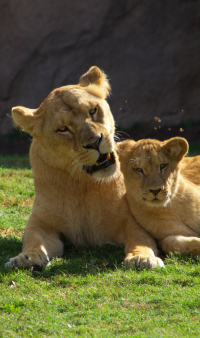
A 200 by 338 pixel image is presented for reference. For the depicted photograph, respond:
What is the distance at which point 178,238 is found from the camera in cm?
385

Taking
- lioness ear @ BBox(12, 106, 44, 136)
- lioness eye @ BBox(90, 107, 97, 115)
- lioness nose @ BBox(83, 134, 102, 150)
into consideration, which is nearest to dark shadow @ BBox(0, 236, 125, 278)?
lioness nose @ BBox(83, 134, 102, 150)

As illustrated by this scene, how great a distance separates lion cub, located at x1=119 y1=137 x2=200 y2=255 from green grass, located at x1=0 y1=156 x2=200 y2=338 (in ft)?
1.04

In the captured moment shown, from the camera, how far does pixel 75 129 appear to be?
12.6ft

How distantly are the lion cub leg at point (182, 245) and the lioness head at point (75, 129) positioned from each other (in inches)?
30.8

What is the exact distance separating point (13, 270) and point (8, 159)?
5719 millimetres

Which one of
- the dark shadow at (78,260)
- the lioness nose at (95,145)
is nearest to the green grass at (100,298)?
the dark shadow at (78,260)

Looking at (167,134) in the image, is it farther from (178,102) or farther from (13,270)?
(13,270)

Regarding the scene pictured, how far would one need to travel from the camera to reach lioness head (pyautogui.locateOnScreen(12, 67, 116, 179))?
3762 millimetres

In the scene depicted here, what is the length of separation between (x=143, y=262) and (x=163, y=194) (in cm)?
62

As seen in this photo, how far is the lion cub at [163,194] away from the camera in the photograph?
3822 millimetres

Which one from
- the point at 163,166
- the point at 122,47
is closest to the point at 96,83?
the point at 163,166

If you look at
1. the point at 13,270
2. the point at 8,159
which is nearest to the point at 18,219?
the point at 13,270

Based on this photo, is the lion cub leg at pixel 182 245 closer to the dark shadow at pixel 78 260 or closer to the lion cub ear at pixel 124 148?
the dark shadow at pixel 78 260

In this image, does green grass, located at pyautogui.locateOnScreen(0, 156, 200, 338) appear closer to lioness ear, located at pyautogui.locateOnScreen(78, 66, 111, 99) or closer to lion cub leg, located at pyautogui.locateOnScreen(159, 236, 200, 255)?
lion cub leg, located at pyautogui.locateOnScreen(159, 236, 200, 255)
